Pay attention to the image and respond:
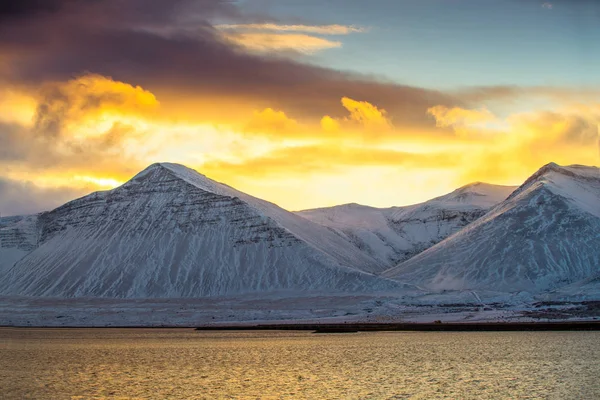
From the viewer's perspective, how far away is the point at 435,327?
429 ft

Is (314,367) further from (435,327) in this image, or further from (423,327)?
(423,327)

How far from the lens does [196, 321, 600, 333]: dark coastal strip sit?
122 meters

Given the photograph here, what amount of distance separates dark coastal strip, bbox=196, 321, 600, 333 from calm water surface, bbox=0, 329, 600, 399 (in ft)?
29.3

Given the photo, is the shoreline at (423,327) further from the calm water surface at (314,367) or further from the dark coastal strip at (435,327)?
the calm water surface at (314,367)

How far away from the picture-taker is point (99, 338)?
408ft

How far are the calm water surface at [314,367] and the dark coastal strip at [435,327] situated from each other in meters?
8.94

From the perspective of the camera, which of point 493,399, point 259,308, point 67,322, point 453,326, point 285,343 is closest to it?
point 493,399

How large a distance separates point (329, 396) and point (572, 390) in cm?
1693

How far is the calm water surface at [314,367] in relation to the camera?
59.2 m

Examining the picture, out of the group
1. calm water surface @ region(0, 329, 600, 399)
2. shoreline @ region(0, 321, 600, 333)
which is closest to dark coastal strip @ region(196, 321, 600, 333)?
shoreline @ region(0, 321, 600, 333)

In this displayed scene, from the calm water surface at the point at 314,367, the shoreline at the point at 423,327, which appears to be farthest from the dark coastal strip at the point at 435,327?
the calm water surface at the point at 314,367

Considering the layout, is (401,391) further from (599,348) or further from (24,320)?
(24,320)

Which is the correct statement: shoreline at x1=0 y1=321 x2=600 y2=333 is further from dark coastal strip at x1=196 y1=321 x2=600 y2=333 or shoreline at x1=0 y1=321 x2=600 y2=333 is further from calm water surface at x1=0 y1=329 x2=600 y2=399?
calm water surface at x1=0 y1=329 x2=600 y2=399

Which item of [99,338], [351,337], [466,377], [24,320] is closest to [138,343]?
[99,338]
